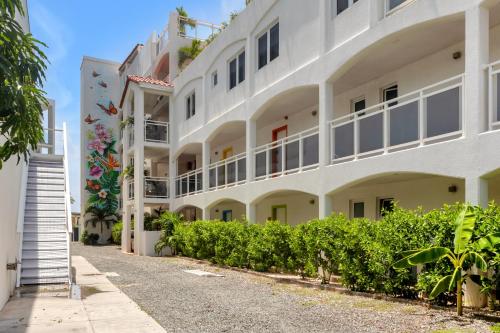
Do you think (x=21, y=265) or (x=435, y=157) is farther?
(x=21, y=265)

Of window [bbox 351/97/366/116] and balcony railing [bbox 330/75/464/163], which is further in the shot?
window [bbox 351/97/366/116]

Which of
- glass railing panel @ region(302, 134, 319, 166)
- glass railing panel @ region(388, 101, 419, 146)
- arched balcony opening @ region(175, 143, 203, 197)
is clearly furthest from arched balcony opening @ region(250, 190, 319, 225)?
glass railing panel @ region(388, 101, 419, 146)

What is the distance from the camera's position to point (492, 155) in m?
8.38

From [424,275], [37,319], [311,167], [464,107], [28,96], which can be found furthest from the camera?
[311,167]

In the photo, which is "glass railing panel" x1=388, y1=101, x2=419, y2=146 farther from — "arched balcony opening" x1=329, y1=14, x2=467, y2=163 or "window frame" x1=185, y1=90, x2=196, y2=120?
"window frame" x1=185, y1=90, x2=196, y2=120

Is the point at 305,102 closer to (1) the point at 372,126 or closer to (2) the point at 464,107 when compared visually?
(1) the point at 372,126

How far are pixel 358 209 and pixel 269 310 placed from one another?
23.0ft

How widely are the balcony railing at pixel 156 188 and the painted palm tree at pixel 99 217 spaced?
15.0 metres

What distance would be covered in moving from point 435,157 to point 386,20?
3837mm

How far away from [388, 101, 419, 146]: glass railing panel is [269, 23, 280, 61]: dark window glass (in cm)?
706

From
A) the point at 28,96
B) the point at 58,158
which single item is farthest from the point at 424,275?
the point at 58,158

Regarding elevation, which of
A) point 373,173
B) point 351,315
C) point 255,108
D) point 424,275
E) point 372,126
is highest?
point 255,108

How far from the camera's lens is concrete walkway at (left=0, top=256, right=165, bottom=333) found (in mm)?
7273

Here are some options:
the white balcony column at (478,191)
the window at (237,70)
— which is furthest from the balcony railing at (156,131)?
the white balcony column at (478,191)
